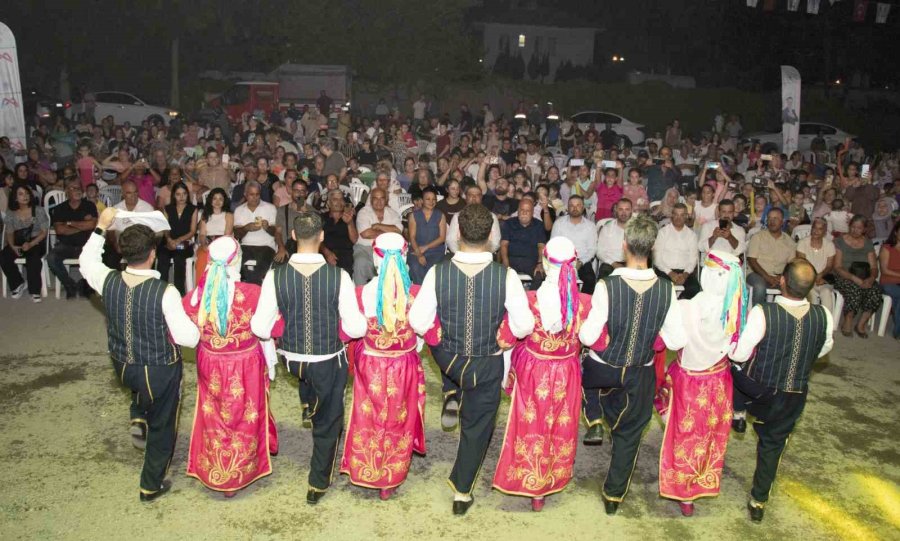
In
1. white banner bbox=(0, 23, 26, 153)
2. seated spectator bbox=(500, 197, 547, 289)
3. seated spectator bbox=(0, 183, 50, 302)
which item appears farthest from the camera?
white banner bbox=(0, 23, 26, 153)

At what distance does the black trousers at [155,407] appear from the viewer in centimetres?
407

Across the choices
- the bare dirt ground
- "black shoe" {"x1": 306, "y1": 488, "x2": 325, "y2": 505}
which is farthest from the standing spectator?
"black shoe" {"x1": 306, "y1": 488, "x2": 325, "y2": 505}

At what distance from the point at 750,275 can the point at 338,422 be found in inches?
218

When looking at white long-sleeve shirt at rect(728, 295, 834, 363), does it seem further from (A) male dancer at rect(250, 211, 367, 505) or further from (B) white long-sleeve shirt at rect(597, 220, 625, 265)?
(B) white long-sleeve shirt at rect(597, 220, 625, 265)

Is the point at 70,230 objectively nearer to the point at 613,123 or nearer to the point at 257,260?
the point at 257,260

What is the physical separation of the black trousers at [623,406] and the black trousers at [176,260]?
580cm

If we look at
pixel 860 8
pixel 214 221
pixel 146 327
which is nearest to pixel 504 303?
pixel 146 327

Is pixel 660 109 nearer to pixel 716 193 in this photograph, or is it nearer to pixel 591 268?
pixel 716 193

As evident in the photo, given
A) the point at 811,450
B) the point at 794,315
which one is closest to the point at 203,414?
the point at 794,315

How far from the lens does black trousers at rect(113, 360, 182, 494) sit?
4070 millimetres

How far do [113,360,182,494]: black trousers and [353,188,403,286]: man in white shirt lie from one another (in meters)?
4.07

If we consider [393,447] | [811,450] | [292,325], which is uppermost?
[292,325]

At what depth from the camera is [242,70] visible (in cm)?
2858

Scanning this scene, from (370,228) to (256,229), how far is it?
1.27 meters
